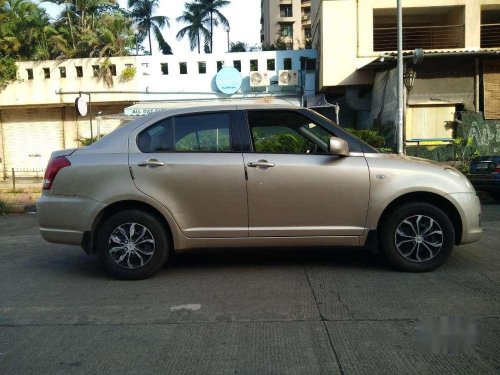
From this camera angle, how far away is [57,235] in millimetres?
5312

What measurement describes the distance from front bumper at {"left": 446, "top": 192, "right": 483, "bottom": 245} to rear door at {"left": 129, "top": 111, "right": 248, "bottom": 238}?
2227mm

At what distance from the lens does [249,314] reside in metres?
4.23

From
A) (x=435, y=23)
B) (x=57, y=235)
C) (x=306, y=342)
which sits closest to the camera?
(x=306, y=342)

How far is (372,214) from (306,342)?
1.94 m

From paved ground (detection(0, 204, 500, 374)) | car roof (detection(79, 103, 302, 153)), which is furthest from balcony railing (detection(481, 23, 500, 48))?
car roof (detection(79, 103, 302, 153))

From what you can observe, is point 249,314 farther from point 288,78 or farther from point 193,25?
point 193,25

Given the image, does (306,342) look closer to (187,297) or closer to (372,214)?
(187,297)

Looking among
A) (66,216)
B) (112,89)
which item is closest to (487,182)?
(66,216)

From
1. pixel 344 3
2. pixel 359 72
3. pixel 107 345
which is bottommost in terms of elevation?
pixel 107 345

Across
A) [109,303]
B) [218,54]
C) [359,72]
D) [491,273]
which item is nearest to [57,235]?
[109,303]

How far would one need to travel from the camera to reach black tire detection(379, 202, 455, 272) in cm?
517

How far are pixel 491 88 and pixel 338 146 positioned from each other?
15462 millimetres

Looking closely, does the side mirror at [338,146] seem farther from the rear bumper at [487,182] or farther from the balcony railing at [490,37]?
the balcony railing at [490,37]

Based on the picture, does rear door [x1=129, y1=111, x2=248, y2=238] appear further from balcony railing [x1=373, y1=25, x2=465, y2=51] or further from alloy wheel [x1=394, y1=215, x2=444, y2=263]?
balcony railing [x1=373, y1=25, x2=465, y2=51]
